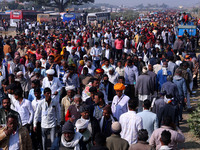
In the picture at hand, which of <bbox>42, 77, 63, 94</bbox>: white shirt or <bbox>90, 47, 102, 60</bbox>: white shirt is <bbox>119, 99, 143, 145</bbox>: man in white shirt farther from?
<bbox>90, 47, 102, 60</bbox>: white shirt

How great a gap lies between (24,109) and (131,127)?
7.10 feet

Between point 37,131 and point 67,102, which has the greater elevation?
point 67,102

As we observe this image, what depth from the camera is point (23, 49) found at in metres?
13.9

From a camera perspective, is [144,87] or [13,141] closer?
[13,141]

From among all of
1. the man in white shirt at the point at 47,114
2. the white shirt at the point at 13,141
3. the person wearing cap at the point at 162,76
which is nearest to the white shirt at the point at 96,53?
the person wearing cap at the point at 162,76

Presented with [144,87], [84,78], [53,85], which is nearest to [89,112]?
[53,85]

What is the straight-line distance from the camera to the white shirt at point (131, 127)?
5.38 m

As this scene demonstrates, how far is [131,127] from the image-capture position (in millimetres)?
5387

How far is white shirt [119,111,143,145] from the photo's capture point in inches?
212

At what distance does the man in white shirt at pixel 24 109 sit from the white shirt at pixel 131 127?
6.30 ft

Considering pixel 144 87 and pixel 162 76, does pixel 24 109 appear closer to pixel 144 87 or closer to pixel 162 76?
pixel 144 87

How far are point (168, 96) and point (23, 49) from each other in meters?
8.70

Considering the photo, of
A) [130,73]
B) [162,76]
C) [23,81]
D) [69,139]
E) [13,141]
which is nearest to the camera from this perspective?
[69,139]

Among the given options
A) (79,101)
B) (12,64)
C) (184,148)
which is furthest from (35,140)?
(12,64)
